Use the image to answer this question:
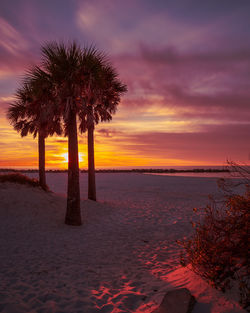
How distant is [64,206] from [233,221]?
11.4 m

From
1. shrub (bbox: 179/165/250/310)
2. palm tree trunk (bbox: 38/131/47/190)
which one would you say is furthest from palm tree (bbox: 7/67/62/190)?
shrub (bbox: 179/165/250/310)

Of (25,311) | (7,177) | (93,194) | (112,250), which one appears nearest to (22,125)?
(7,177)

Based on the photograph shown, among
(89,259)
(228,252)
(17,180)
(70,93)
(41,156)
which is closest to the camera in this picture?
(228,252)

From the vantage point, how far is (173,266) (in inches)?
259

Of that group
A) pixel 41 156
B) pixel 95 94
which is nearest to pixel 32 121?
pixel 41 156

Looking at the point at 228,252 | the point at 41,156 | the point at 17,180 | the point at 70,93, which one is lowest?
the point at 228,252

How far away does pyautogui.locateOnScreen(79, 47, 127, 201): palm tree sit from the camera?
10.9 m

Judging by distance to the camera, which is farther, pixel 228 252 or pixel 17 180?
pixel 17 180

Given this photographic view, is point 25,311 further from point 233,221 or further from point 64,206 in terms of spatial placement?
point 64,206

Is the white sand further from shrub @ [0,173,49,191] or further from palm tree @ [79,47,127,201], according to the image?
palm tree @ [79,47,127,201]

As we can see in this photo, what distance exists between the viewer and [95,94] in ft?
38.3

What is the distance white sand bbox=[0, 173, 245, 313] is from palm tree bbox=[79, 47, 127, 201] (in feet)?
16.4

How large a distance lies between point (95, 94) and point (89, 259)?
805cm

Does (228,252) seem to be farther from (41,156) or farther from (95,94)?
(41,156)
